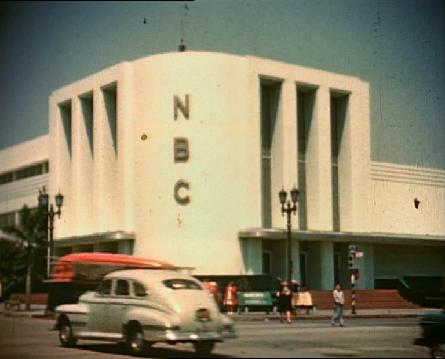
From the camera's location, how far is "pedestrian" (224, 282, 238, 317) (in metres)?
10.7

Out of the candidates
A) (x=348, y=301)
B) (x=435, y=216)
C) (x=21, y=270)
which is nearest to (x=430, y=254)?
(x=435, y=216)

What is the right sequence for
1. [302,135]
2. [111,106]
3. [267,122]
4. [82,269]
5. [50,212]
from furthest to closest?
[302,135]
[267,122]
[111,106]
[50,212]
[82,269]

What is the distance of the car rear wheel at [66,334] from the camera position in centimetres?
1107

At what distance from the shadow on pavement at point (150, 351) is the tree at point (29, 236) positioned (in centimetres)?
190

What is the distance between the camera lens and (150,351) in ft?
31.4

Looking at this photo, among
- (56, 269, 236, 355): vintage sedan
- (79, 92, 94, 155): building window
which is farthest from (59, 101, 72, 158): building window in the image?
(56, 269, 236, 355): vintage sedan

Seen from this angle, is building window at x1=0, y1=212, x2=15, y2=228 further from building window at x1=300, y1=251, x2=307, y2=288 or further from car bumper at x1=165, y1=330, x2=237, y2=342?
building window at x1=300, y1=251, x2=307, y2=288

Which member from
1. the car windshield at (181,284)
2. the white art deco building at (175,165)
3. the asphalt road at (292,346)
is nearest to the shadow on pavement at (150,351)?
the asphalt road at (292,346)

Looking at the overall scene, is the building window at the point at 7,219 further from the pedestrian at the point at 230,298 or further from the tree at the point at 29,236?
the pedestrian at the point at 230,298

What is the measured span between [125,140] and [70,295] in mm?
2235

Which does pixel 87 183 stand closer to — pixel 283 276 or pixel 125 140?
pixel 125 140

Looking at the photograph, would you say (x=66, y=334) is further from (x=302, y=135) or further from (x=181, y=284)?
(x=302, y=135)

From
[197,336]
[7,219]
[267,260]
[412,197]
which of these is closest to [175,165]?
[197,336]

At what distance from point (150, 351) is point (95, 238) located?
9.25 feet
